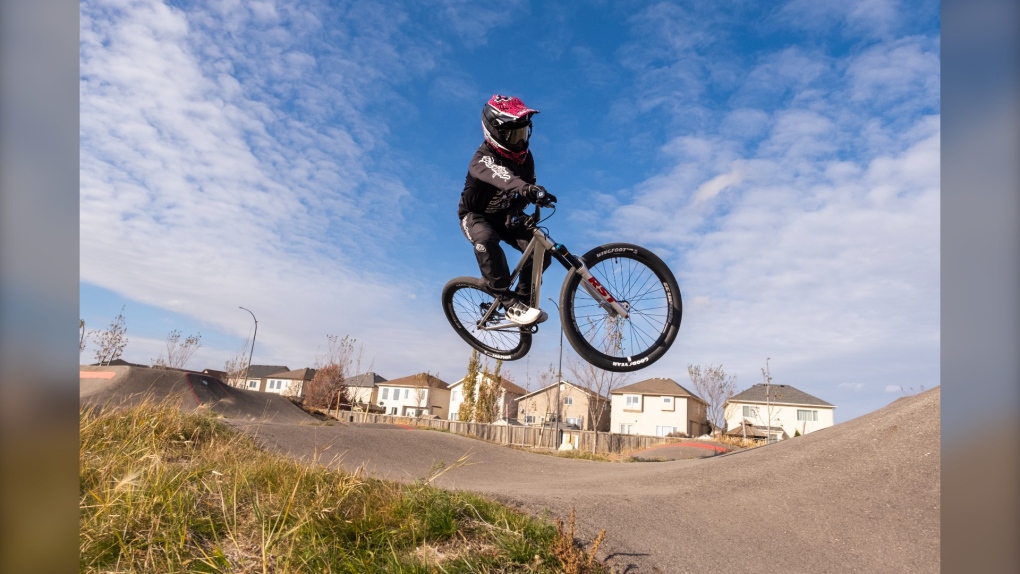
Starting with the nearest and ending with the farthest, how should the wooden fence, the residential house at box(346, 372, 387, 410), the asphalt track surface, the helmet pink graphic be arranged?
the helmet pink graphic
the asphalt track surface
the wooden fence
the residential house at box(346, 372, 387, 410)

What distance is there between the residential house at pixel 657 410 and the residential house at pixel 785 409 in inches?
125

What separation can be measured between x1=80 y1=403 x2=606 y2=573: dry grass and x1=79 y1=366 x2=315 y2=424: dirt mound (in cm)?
825

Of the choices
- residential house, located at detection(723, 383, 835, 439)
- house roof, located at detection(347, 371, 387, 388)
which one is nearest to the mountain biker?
house roof, located at detection(347, 371, 387, 388)

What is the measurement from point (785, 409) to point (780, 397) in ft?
6.34

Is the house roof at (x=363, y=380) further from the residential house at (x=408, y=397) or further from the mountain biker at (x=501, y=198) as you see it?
the mountain biker at (x=501, y=198)

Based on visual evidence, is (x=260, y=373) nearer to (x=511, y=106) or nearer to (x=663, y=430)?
(x=663, y=430)

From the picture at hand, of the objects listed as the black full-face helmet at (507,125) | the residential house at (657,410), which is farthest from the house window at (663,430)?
the black full-face helmet at (507,125)

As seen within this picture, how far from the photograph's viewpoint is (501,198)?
5.80m

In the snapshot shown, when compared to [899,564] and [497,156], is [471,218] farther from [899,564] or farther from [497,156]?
[899,564]

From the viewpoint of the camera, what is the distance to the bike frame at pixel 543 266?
18.4 feet

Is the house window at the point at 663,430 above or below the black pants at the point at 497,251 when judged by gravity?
below

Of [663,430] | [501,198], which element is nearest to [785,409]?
[663,430]

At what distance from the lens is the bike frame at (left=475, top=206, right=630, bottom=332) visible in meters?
5.61

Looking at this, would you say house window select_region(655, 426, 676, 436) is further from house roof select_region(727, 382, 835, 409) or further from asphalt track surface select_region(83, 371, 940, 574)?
asphalt track surface select_region(83, 371, 940, 574)
